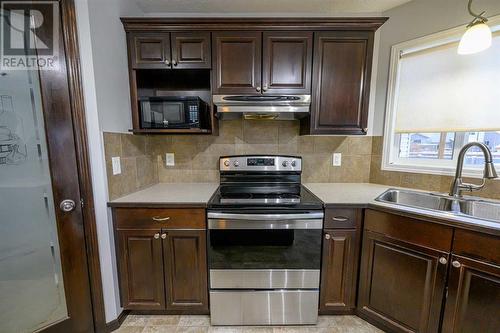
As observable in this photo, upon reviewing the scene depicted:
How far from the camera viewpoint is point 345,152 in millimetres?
2041

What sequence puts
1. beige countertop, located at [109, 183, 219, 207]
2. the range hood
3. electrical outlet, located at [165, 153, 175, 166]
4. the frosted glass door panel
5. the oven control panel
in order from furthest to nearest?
1. electrical outlet, located at [165, 153, 175, 166]
2. the oven control panel
3. the range hood
4. beige countertop, located at [109, 183, 219, 207]
5. the frosted glass door panel

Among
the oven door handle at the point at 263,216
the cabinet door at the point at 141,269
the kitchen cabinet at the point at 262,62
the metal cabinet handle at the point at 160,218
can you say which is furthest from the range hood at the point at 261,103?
the cabinet door at the point at 141,269

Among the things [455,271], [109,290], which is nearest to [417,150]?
[455,271]

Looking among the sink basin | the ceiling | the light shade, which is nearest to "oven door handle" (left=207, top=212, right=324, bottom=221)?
the sink basin

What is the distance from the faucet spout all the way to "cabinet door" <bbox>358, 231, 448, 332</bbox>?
58cm

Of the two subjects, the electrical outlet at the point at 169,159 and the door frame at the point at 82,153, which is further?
the electrical outlet at the point at 169,159

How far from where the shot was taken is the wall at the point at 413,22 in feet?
4.92

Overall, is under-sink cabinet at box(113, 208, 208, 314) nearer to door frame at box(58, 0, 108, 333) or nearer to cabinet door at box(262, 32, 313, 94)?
door frame at box(58, 0, 108, 333)

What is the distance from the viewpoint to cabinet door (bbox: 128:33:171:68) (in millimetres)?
1576

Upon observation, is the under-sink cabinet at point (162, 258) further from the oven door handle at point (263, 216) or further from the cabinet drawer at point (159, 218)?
the oven door handle at point (263, 216)

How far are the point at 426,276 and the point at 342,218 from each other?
550mm

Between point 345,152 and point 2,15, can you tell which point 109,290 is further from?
point 345,152

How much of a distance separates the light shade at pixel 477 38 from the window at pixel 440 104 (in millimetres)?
394

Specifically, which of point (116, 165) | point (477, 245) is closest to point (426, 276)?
point (477, 245)
